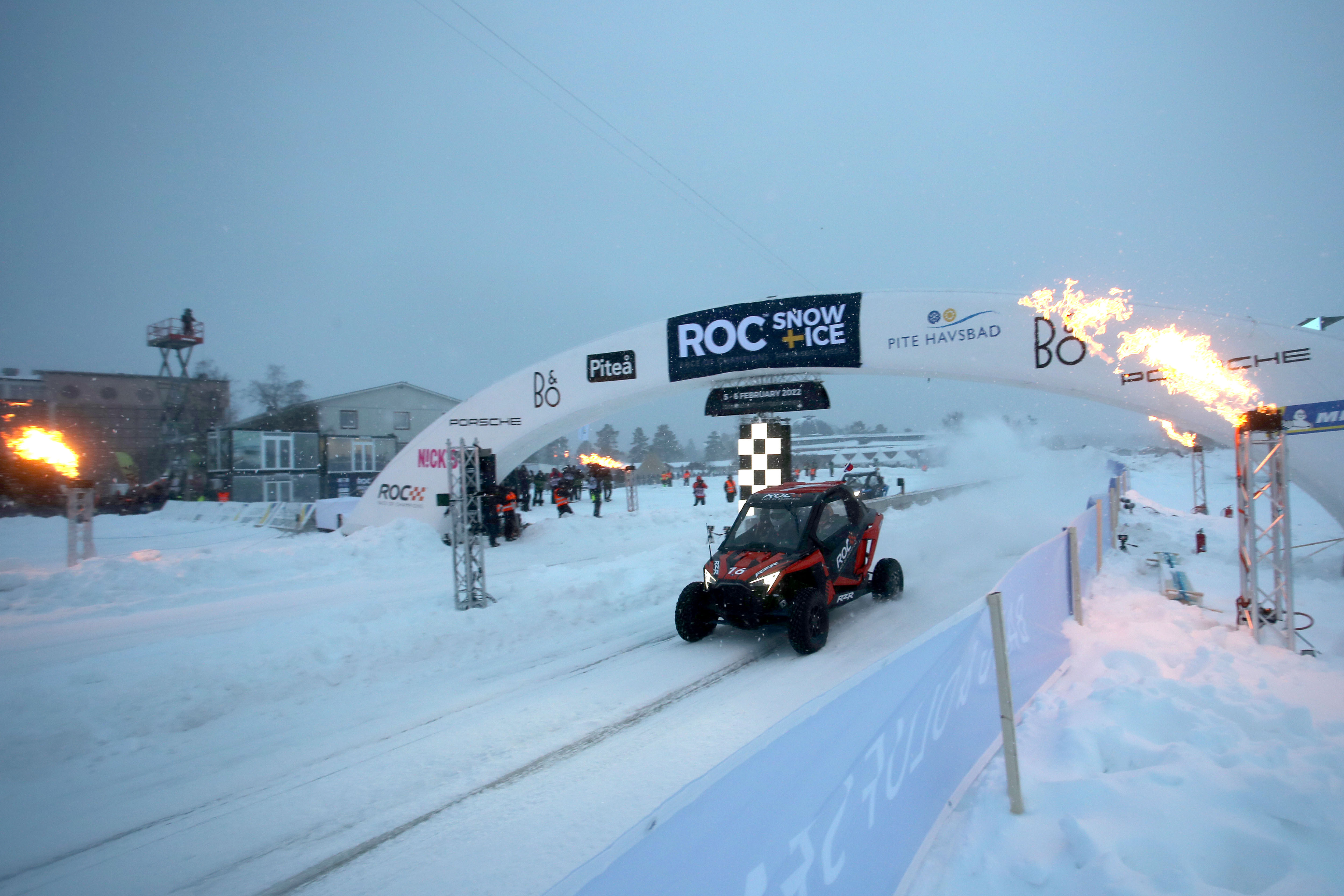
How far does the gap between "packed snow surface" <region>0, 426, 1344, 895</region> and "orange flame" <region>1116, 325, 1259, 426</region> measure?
2.77 metres

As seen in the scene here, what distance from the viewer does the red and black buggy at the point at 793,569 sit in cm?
671

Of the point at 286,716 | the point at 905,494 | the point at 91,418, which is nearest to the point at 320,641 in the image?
the point at 286,716

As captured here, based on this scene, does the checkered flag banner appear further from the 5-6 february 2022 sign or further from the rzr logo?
the rzr logo

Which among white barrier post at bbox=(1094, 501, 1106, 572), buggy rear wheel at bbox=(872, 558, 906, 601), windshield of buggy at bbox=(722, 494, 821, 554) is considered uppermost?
windshield of buggy at bbox=(722, 494, 821, 554)

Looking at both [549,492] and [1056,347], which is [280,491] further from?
[1056,347]

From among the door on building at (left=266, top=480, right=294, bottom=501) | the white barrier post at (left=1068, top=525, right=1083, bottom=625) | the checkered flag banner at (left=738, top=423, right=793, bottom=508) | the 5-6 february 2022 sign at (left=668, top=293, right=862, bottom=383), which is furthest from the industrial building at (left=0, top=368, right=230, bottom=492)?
the white barrier post at (left=1068, top=525, right=1083, bottom=625)

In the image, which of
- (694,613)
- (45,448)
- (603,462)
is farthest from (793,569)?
(603,462)

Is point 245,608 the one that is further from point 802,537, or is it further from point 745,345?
point 745,345

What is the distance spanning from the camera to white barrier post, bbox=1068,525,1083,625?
604 centimetres

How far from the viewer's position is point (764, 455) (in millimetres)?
14773

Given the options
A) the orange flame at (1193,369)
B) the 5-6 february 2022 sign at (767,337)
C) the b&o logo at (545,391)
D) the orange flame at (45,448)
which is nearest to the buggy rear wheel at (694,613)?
the 5-6 february 2022 sign at (767,337)

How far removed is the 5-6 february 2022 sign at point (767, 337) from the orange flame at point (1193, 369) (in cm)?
461

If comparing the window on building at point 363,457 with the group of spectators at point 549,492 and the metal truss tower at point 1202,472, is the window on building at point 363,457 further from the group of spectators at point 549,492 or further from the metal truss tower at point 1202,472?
the metal truss tower at point 1202,472

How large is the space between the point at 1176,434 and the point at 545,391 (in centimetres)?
1532
